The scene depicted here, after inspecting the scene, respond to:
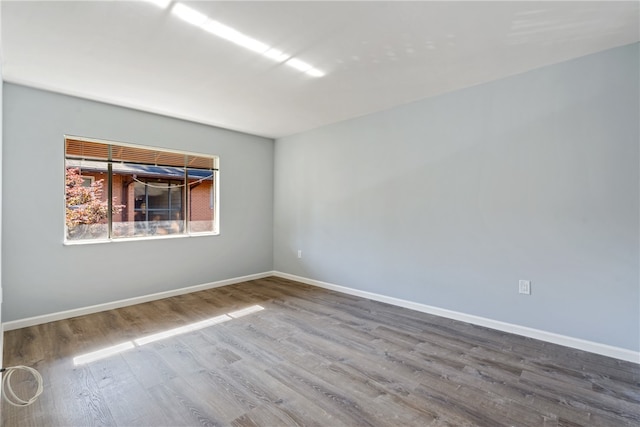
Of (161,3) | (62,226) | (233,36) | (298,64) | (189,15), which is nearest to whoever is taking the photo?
(161,3)

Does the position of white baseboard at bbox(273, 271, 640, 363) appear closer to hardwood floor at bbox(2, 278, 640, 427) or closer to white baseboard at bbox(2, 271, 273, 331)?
hardwood floor at bbox(2, 278, 640, 427)

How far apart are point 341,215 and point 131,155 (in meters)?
2.83

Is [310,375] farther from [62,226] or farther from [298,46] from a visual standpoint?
[62,226]

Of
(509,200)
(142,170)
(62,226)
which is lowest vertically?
(62,226)

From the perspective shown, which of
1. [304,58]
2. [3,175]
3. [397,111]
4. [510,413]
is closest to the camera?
[510,413]

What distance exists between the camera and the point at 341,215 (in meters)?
Result: 4.39

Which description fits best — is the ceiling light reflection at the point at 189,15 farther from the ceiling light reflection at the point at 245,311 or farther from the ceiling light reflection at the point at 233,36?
the ceiling light reflection at the point at 245,311

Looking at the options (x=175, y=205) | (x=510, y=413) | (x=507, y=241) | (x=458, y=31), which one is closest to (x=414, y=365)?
(x=510, y=413)

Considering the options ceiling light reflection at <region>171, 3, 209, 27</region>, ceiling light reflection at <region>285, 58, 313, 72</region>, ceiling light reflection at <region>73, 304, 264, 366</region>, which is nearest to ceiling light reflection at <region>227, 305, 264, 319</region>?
ceiling light reflection at <region>73, 304, 264, 366</region>

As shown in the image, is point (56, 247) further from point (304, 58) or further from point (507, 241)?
point (507, 241)

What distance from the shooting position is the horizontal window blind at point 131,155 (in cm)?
345

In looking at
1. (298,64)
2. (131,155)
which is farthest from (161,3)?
(131,155)

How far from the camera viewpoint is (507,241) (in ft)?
9.71

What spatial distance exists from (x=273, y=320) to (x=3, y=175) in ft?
9.77
